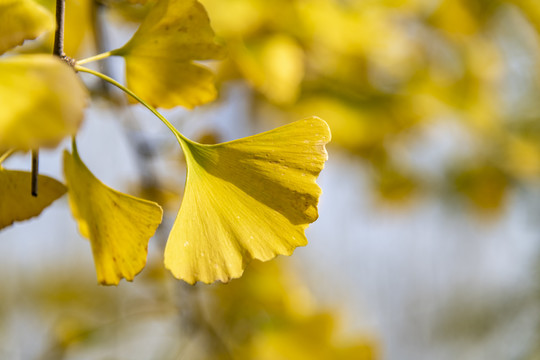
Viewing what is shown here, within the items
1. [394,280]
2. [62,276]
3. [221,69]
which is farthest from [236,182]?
[394,280]

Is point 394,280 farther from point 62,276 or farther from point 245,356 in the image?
point 245,356

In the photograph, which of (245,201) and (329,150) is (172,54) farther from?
(329,150)

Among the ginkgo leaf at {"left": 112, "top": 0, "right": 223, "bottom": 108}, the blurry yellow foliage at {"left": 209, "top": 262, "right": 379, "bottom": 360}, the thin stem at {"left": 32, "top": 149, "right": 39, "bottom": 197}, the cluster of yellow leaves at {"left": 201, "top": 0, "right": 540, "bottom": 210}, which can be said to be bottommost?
the blurry yellow foliage at {"left": 209, "top": 262, "right": 379, "bottom": 360}

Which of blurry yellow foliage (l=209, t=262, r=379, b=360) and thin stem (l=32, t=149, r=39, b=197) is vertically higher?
thin stem (l=32, t=149, r=39, b=197)

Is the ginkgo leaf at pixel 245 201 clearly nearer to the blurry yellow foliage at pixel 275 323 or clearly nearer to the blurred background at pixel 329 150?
the blurred background at pixel 329 150

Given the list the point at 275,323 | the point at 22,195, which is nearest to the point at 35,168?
the point at 22,195

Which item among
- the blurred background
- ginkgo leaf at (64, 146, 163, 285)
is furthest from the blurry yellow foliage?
ginkgo leaf at (64, 146, 163, 285)

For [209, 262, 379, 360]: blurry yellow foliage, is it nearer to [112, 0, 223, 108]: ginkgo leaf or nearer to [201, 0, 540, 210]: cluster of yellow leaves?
[201, 0, 540, 210]: cluster of yellow leaves
